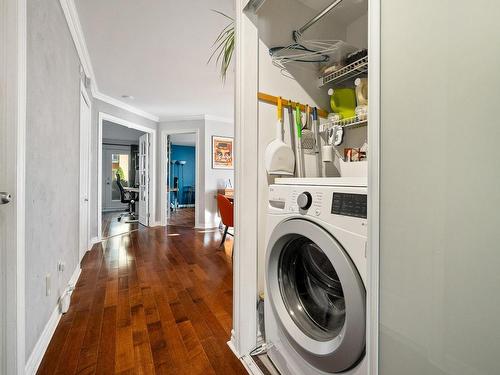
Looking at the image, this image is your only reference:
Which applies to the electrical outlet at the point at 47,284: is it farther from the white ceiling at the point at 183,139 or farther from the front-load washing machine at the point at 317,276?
the white ceiling at the point at 183,139

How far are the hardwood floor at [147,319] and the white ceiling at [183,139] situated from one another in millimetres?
4780

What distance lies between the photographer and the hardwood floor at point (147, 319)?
1250 millimetres

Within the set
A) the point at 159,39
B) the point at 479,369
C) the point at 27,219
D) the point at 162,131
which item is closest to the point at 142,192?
the point at 162,131

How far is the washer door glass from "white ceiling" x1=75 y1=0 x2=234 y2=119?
195cm

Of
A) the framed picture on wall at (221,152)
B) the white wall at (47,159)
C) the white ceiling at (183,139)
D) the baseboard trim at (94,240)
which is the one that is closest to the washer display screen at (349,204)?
the white wall at (47,159)

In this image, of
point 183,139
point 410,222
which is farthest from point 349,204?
point 183,139

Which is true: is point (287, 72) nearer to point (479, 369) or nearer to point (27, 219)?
point (479, 369)

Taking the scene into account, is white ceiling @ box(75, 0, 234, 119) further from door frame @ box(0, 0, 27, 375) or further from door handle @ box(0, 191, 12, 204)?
door handle @ box(0, 191, 12, 204)

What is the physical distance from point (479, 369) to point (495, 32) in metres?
0.63

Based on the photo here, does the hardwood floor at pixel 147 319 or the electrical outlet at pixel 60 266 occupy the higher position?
the electrical outlet at pixel 60 266

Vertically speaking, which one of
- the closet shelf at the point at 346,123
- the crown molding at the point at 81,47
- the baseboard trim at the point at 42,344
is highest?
the crown molding at the point at 81,47

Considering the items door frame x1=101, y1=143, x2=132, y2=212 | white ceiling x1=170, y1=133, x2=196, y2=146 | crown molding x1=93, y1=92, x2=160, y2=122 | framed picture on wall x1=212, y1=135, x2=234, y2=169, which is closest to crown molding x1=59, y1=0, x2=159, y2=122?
crown molding x1=93, y1=92, x2=160, y2=122

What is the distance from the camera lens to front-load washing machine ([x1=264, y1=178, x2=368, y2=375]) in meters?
0.77

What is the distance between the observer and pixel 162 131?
204 inches
